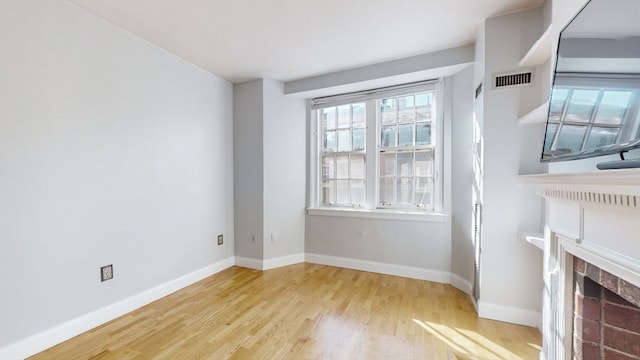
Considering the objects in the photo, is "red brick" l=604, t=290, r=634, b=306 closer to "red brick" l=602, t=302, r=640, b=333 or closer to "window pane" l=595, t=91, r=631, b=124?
"red brick" l=602, t=302, r=640, b=333

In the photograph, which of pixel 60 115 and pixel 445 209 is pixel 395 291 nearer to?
pixel 445 209

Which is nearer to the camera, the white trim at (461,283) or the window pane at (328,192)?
the white trim at (461,283)

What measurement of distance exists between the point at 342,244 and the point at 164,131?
241 centimetres

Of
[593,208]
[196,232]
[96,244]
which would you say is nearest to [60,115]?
[96,244]

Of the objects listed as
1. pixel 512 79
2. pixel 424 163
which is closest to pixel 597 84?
pixel 512 79


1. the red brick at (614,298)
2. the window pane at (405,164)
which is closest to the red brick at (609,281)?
the red brick at (614,298)

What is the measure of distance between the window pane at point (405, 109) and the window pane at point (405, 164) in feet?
1.39

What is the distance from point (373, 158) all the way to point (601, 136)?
230 cm

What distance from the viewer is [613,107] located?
0.90 metres

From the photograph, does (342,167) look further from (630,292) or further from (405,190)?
(630,292)

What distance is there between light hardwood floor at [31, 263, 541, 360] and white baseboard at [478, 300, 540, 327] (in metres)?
0.07

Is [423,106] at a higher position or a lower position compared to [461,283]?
higher

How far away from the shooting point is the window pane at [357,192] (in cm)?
333

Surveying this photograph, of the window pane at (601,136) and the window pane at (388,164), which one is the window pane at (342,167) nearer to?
the window pane at (388,164)
